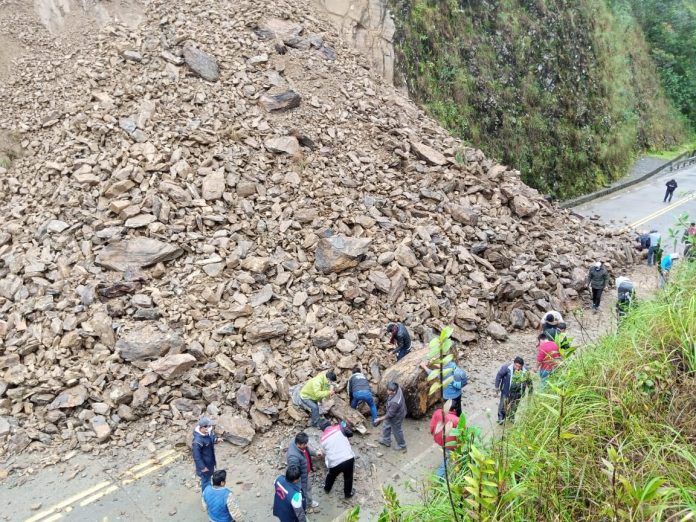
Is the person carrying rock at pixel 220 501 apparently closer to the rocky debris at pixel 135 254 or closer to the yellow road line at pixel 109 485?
the yellow road line at pixel 109 485

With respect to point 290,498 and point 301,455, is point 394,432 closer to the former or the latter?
point 301,455

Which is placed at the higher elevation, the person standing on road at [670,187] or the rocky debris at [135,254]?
the person standing on road at [670,187]

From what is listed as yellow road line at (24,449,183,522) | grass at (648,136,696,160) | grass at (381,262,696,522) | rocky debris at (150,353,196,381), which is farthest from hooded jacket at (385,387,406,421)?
grass at (648,136,696,160)

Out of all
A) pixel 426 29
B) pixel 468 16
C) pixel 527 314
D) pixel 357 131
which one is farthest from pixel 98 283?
pixel 468 16

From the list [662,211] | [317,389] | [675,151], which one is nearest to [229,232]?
[317,389]

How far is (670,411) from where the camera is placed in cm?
354

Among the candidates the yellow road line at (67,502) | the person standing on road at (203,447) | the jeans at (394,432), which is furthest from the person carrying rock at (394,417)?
the yellow road line at (67,502)

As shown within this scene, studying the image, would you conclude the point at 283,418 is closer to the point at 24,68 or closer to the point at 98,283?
the point at 98,283

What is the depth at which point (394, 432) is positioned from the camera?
719 centimetres

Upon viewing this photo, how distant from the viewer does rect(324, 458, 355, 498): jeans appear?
20.2ft

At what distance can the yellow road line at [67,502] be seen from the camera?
6.20 meters

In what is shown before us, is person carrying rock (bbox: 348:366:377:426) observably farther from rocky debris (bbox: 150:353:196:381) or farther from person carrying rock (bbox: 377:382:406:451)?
rocky debris (bbox: 150:353:196:381)

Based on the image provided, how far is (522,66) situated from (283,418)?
18971 millimetres

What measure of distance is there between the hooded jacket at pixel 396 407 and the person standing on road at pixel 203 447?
2398 millimetres
